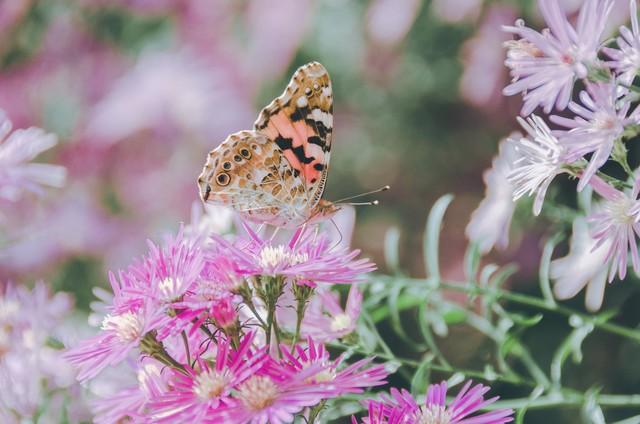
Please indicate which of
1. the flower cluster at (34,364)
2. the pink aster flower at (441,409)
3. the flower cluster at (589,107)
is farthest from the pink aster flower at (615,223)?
the flower cluster at (34,364)

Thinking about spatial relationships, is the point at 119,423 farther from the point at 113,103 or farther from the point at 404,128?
the point at 404,128

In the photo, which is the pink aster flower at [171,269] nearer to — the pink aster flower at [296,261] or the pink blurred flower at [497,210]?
the pink aster flower at [296,261]

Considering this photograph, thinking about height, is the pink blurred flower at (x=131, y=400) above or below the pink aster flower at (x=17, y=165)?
below

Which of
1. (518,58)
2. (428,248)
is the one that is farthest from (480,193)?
(518,58)

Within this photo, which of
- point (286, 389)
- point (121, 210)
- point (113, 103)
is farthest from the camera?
point (121, 210)

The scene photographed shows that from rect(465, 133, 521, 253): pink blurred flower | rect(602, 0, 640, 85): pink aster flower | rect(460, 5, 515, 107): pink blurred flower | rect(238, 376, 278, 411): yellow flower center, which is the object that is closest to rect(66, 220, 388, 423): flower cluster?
rect(238, 376, 278, 411): yellow flower center

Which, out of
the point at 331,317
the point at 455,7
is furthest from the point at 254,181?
the point at 455,7
